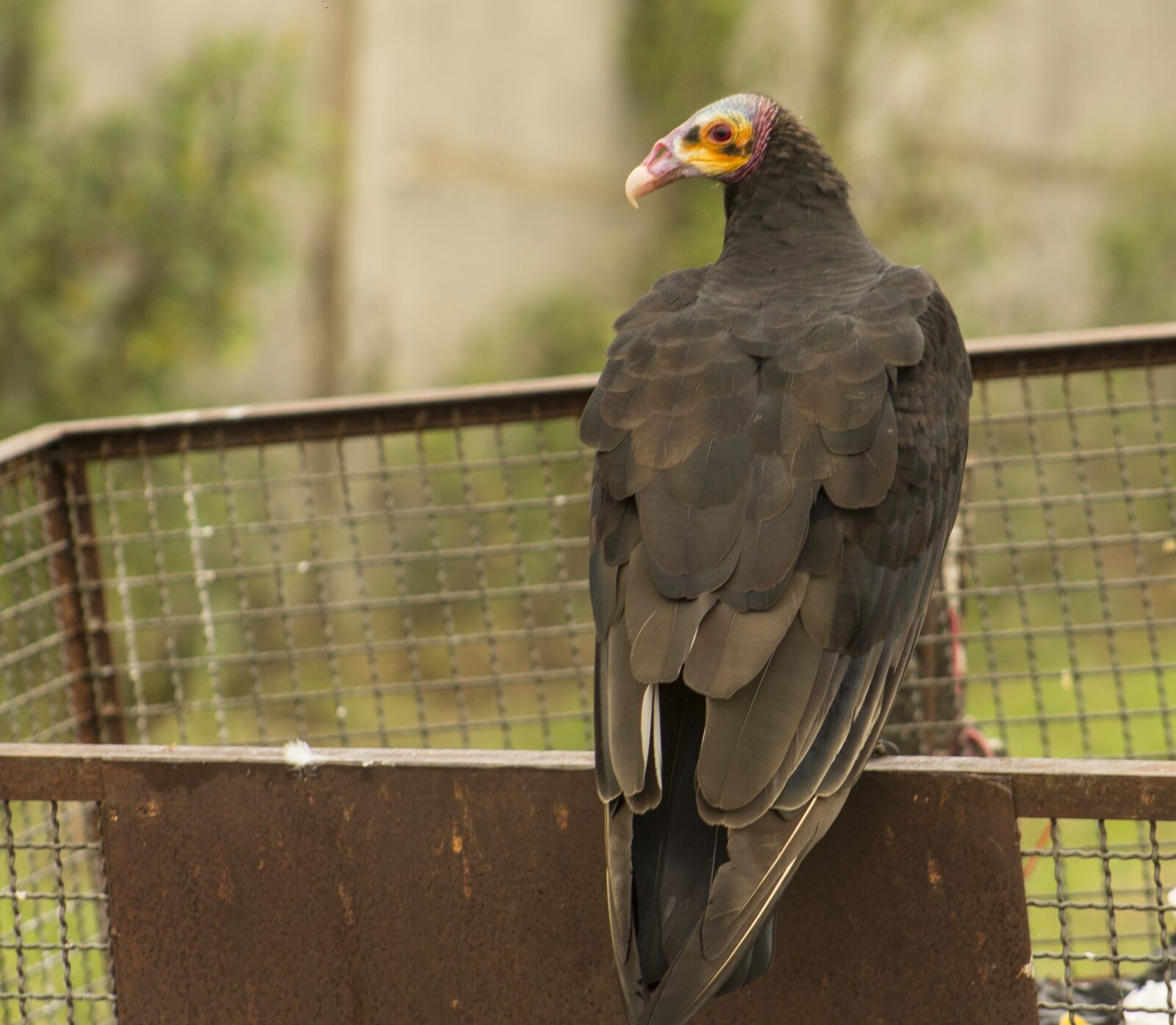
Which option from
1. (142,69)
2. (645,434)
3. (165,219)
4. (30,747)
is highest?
(142,69)

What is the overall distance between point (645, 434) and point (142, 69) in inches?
167

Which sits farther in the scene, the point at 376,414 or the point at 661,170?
the point at 376,414

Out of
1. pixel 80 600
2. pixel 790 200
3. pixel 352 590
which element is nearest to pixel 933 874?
pixel 790 200

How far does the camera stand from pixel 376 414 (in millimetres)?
2686

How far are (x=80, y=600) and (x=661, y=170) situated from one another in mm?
1285

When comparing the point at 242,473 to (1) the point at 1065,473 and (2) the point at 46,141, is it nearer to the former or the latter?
(2) the point at 46,141

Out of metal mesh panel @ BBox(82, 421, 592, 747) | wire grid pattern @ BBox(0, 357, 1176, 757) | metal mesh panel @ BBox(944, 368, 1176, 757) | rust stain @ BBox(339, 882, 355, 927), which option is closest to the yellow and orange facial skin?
wire grid pattern @ BBox(0, 357, 1176, 757)

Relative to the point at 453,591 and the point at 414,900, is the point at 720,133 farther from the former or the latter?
the point at 453,591

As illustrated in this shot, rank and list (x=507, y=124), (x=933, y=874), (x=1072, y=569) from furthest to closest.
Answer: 1. (x=507, y=124)
2. (x=1072, y=569)
3. (x=933, y=874)

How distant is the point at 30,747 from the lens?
1.62 m

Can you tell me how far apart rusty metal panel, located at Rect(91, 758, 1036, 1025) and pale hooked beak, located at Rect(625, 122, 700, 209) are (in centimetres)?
121

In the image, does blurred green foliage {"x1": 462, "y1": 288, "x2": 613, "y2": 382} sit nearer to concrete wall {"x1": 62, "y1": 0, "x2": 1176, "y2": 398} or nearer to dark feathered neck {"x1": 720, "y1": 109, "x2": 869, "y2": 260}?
concrete wall {"x1": 62, "y1": 0, "x2": 1176, "y2": 398}

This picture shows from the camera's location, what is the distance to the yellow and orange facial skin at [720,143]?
2.44 meters

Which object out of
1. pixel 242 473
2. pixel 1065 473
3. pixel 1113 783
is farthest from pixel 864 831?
pixel 1065 473
